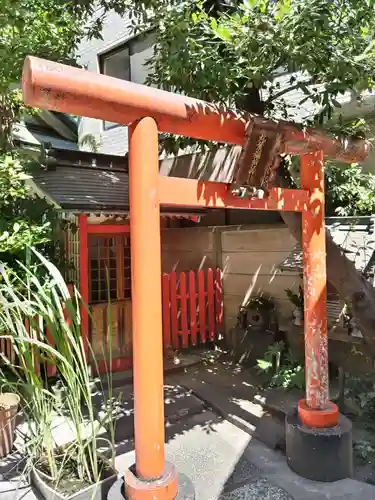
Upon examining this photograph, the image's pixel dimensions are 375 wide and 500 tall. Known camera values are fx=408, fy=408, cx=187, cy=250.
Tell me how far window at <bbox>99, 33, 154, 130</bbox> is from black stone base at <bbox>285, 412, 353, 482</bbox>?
8.21 metres

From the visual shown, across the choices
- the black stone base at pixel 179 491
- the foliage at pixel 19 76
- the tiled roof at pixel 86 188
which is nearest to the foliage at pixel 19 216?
the foliage at pixel 19 76

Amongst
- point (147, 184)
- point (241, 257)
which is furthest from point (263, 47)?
point (241, 257)

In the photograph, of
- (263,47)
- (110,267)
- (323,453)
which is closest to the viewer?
(263,47)

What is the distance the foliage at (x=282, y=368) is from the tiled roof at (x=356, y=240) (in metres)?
1.26

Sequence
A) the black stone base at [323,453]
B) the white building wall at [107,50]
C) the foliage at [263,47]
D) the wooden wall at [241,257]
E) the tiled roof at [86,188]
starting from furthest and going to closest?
the white building wall at [107,50], the wooden wall at [241,257], the tiled roof at [86,188], the black stone base at [323,453], the foliage at [263,47]

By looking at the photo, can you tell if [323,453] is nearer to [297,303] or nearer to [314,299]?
[314,299]

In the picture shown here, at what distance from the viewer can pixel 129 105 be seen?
2609mm

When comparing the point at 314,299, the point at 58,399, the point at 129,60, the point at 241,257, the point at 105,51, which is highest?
the point at 105,51

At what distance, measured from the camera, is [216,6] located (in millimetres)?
4547

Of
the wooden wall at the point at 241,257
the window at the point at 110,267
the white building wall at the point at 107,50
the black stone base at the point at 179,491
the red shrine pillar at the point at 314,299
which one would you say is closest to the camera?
the black stone base at the point at 179,491

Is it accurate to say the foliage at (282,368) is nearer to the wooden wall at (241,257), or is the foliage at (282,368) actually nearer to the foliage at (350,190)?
the wooden wall at (241,257)

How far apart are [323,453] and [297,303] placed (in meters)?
2.79

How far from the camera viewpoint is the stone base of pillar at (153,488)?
257 cm

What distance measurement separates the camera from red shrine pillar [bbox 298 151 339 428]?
370 centimetres
